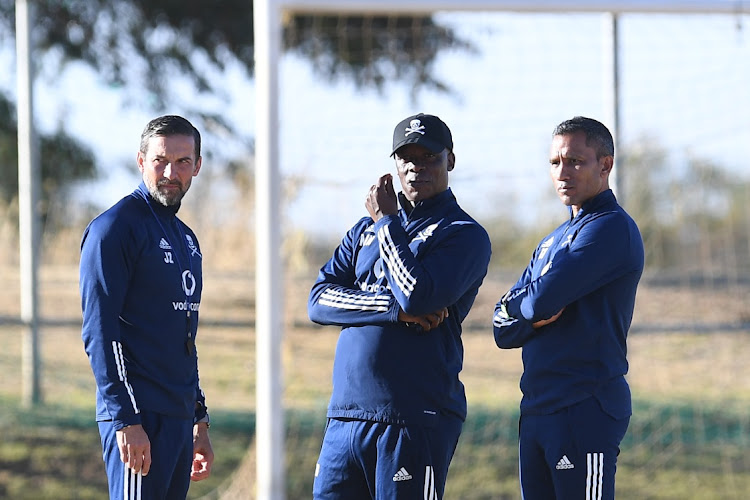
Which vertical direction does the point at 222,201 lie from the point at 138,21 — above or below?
below

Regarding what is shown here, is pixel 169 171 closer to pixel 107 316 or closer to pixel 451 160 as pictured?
pixel 107 316

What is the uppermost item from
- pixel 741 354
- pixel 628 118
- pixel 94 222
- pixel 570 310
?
pixel 628 118

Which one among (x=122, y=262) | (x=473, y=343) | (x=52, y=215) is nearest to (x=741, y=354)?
(x=473, y=343)

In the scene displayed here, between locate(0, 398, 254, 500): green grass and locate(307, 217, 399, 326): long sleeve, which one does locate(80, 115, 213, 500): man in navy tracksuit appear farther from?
locate(0, 398, 254, 500): green grass

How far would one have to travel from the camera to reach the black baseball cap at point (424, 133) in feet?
11.5

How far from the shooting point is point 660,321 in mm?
8984

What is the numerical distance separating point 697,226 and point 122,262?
24.4ft

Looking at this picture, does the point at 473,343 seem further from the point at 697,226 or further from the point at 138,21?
the point at 138,21

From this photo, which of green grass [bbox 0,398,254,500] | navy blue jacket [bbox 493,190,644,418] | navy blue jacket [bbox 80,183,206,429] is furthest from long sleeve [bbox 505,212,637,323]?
green grass [bbox 0,398,254,500]

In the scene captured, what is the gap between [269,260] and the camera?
5.17 m

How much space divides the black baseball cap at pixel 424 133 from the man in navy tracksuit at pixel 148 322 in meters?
0.71

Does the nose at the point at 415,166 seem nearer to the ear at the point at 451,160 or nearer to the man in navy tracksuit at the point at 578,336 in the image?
the ear at the point at 451,160

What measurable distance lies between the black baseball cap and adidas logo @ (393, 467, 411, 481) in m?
1.06

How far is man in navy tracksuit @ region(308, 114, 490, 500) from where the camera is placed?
3.38 m
